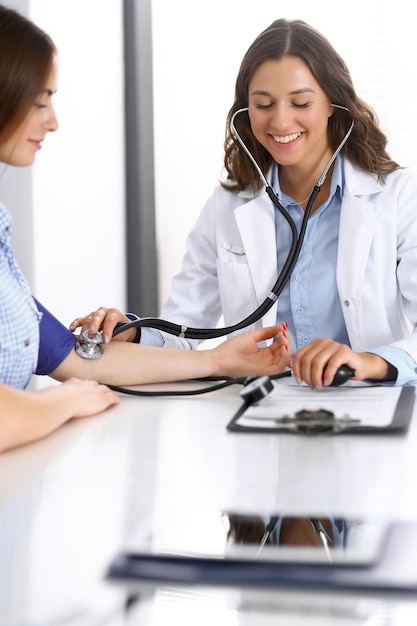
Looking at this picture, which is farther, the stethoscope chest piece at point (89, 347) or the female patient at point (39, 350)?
the stethoscope chest piece at point (89, 347)

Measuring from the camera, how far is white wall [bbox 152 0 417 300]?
2885 mm

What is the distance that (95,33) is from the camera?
292 centimetres

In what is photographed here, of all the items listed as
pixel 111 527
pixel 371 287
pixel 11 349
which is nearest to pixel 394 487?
pixel 111 527

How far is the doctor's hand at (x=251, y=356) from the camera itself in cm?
152

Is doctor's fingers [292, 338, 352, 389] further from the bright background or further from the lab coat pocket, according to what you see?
the bright background

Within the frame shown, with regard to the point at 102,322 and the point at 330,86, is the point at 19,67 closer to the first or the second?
the point at 102,322

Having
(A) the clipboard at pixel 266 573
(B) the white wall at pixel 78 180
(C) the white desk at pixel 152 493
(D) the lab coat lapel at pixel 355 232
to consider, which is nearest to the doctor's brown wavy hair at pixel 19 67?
(C) the white desk at pixel 152 493

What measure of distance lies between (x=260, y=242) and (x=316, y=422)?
796 millimetres

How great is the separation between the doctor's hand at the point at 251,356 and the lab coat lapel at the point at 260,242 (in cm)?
28

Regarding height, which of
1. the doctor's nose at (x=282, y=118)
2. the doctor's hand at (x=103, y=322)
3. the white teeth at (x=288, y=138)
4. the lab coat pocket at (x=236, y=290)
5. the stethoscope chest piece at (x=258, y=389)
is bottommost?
the stethoscope chest piece at (x=258, y=389)

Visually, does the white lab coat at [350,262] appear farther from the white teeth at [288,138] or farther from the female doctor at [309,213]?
the white teeth at [288,138]

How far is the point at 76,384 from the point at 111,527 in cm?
53

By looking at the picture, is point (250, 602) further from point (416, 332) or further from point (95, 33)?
point (95, 33)

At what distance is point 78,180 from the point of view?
2838 mm
